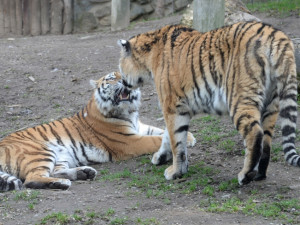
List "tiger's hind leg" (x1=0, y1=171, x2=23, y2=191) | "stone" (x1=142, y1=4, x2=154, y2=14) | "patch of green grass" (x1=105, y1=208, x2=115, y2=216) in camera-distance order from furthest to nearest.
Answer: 1. "stone" (x1=142, y1=4, x2=154, y2=14)
2. "tiger's hind leg" (x1=0, y1=171, x2=23, y2=191)
3. "patch of green grass" (x1=105, y1=208, x2=115, y2=216)

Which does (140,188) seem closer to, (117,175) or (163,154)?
(117,175)

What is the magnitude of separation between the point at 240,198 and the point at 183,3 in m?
10.7

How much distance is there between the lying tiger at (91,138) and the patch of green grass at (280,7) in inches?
232

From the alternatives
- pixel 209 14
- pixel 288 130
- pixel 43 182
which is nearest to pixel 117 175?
pixel 43 182

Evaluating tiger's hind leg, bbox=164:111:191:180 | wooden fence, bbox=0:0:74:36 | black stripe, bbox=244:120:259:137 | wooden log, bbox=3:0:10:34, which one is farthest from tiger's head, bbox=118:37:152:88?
wooden log, bbox=3:0:10:34

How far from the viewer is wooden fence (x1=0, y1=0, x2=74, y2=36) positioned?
1427cm

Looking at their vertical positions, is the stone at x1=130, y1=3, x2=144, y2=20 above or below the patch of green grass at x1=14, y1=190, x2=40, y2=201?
above

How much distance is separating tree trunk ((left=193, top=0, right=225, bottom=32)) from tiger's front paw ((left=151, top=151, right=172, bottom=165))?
2199 millimetres

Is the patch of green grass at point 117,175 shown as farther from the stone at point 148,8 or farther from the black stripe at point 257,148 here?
the stone at point 148,8

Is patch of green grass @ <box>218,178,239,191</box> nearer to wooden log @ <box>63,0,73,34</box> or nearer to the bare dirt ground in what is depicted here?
the bare dirt ground

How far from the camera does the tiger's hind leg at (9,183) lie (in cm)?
521

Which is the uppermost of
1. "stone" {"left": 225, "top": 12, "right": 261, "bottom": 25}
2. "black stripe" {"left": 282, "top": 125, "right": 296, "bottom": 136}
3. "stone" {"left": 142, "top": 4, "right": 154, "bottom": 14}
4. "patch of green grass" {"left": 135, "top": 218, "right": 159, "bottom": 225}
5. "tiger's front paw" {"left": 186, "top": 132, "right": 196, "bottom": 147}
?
"stone" {"left": 142, "top": 4, "right": 154, "bottom": 14}

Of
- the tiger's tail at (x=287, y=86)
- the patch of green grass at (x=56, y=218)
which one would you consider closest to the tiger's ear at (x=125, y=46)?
the tiger's tail at (x=287, y=86)

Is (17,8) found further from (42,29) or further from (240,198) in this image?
(240,198)
